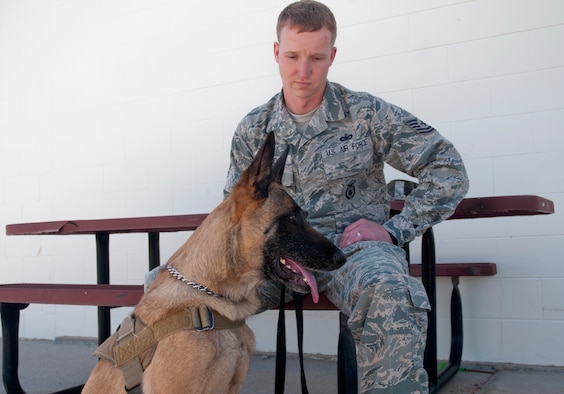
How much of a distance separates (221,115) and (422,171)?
9.40 feet

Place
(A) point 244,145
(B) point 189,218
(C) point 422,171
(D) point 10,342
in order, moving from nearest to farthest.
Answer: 1. (C) point 422,171
2. (A) point 244,145
3. (B) point 189,218
4. (D) point 10,342

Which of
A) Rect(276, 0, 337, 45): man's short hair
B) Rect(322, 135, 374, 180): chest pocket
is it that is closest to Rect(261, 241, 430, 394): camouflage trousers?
Rect(322, 135, 374, 180): chest pocket

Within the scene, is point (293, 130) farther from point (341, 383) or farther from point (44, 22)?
point (44, 22)

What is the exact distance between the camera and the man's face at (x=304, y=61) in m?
2.88

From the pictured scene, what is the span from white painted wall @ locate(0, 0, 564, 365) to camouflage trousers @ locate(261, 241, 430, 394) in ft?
6.92

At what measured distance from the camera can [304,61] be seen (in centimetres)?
290

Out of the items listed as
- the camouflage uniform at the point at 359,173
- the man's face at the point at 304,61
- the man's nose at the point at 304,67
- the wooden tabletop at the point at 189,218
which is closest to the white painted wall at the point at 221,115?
the wooden tabletop at the point at 189,218

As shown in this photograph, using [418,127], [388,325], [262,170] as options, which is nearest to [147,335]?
[262,170]

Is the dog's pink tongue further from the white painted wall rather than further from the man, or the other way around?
the white painted wall

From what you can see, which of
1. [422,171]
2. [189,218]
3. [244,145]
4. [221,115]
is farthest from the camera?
[221,115]

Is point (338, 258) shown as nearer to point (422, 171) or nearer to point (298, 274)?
point (298, 274)

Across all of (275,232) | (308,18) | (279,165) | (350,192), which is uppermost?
(308,18)

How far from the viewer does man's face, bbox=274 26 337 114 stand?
113 inches

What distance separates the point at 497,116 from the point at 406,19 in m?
1.00
